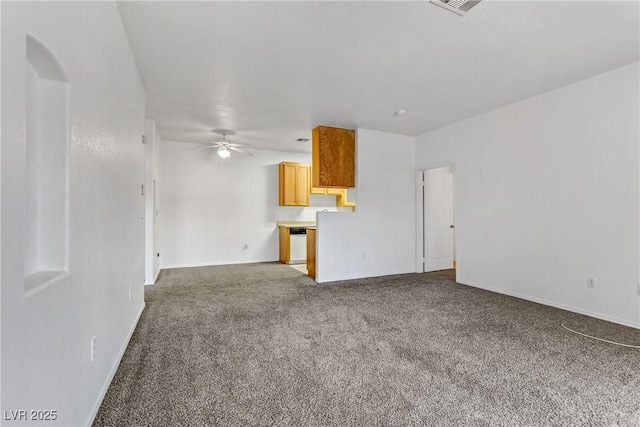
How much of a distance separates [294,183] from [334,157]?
2120 mm

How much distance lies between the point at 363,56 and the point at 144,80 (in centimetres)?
247

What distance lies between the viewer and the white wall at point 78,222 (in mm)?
929

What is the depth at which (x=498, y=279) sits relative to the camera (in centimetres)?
430

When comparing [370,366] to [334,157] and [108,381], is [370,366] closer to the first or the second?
[108,381]

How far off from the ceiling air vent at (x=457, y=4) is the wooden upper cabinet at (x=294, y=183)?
5.07 metres

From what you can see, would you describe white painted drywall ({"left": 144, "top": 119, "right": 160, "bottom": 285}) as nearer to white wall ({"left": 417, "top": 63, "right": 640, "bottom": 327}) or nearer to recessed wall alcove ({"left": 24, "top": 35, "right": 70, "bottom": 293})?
recessed wall alcove ({"left": 24, "top": 35, "right": 70, "bottom": 293})

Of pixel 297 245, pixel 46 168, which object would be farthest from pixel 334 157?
pixel 46 168

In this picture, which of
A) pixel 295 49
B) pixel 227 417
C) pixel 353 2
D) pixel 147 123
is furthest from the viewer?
pixel 147 123

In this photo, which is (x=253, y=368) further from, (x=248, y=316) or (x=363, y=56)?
(x=363, y=56)

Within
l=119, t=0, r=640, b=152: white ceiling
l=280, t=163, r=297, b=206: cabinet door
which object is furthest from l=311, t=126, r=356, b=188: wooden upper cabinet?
l=280, t=163, r=297, b=206: cabinet door

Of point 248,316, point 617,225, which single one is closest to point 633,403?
point 617,225

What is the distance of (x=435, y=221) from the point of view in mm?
5934

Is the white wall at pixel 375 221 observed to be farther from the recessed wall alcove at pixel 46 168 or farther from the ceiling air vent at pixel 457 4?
the recessed wall alcove at pixel 46 168

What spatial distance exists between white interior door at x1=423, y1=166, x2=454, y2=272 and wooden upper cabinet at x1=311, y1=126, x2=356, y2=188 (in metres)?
1.65
